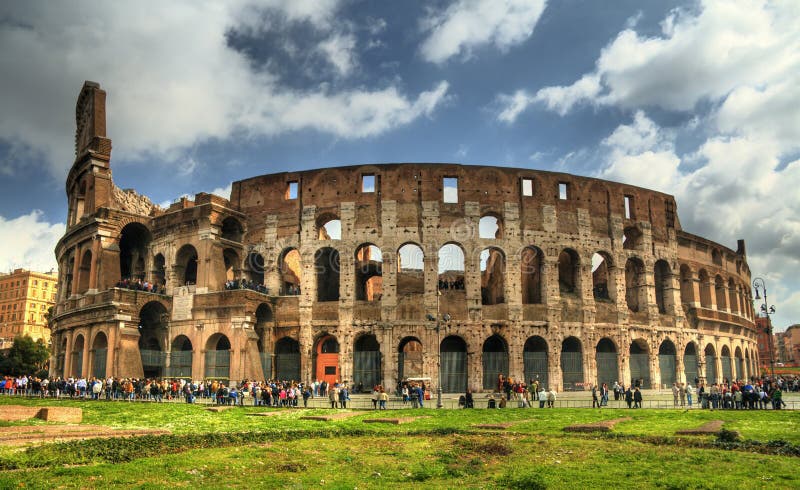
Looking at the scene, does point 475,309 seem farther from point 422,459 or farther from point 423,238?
point 422,459

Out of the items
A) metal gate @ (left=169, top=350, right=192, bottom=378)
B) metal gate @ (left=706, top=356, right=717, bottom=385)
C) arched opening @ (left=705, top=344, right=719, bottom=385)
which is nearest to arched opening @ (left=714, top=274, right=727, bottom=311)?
arched opening @ (left=705, top=344, right=719, bottom=385)

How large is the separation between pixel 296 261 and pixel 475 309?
15.2m

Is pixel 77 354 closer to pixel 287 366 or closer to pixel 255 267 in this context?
pixel 255 267

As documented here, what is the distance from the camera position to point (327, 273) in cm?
3997

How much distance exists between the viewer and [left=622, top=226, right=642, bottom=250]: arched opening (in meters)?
41.2

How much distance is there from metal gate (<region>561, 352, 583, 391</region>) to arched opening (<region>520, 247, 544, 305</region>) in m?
3.53

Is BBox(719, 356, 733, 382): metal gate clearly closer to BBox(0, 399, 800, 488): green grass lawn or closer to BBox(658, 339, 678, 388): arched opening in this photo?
BBox(658, 339, 678, 388): arched opening

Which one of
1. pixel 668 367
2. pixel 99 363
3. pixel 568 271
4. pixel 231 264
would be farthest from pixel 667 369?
pixel 99 363

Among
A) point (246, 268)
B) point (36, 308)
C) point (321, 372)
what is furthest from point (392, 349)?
point (36, 308)

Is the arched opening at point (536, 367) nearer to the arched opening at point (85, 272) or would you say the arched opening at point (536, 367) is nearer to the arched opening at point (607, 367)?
the arched opening at point (607, 367)

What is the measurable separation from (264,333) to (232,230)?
7289mm

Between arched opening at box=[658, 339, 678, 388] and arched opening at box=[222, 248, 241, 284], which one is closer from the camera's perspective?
arched opening at box=[222, 248, 241, 284]

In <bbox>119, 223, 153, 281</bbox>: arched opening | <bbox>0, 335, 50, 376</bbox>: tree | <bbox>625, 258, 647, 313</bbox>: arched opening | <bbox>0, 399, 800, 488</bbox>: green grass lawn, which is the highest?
<bbox>119, 223, 153, 281</bbox>: arched opening

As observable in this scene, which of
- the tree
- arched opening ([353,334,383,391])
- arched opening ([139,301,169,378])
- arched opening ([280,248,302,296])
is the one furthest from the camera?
the tree
